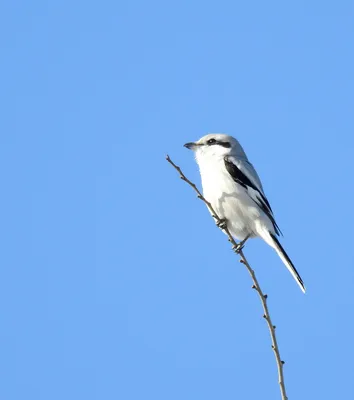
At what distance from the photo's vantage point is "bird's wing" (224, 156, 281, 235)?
669 centimetres

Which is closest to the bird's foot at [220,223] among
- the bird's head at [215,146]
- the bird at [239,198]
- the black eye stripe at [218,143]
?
the bird at [239,198]

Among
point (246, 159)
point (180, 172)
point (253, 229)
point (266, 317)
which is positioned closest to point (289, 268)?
point (253, 229)

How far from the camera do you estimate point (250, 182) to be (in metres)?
6.72

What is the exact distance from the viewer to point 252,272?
408 centimetres

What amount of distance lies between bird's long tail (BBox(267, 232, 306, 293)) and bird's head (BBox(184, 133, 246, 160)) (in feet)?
3.28

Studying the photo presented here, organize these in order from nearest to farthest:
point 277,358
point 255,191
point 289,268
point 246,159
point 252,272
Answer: point 277,358, point 252,272, point 289,268, point 255,191, point 246,159

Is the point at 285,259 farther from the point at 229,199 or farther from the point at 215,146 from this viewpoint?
the point at 215,146

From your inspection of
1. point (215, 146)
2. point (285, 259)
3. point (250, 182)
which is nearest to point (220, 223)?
point (250, 182)

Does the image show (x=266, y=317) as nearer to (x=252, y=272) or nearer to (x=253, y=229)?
(x=252, y=272)

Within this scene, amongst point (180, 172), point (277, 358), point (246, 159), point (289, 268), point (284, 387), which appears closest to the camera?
point (284, 387)

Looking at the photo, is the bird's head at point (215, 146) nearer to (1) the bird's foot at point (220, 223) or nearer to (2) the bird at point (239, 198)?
(2) the bird at point (239, 198)

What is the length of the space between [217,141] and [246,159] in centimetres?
Result: 36

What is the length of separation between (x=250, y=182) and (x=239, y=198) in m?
0.21

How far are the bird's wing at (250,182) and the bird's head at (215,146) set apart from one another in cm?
20
